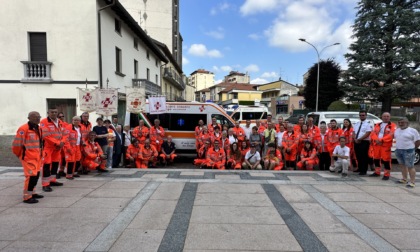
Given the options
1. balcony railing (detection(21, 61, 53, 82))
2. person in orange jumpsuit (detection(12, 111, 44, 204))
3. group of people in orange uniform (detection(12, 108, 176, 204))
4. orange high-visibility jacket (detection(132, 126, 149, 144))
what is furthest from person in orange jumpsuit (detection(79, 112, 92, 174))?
balcony railing (detection(21, 61, 53, 82))

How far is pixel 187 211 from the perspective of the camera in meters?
4.91

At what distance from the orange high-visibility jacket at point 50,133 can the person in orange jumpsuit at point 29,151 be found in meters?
0.58

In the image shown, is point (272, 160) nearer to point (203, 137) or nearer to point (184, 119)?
point (203, 137)

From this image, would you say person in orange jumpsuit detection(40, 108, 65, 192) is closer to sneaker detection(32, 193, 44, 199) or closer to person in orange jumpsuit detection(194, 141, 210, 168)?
sneaker detection(32, 193, 44, 199)

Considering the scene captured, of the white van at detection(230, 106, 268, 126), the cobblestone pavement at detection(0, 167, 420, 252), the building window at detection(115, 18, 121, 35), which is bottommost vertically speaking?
the cobblestone pavement at detection(0, 167, 420, 252)

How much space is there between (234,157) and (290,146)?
183 centimetres

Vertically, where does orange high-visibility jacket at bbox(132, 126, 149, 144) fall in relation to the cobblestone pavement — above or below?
above

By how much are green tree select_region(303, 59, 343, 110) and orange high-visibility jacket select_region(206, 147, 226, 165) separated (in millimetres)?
31393

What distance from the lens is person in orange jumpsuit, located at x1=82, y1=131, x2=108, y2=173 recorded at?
296 inches

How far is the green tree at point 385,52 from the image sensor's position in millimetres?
23312

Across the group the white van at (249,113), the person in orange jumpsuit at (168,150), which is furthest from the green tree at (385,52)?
the person in orange jumpsuit at (168,150)

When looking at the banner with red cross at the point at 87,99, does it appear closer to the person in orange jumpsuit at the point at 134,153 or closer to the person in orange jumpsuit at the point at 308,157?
the person in orange jumpsuit at the point at 134,153

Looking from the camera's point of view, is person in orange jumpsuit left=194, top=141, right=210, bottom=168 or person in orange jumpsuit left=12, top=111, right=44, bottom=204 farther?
person in orange jumpsuit left=194, top=141, right=210, bottom=168

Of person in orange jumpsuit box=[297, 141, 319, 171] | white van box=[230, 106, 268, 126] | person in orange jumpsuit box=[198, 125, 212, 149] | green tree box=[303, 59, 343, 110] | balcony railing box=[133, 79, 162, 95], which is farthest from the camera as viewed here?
green tree box=[303, 59, 343, 110]
